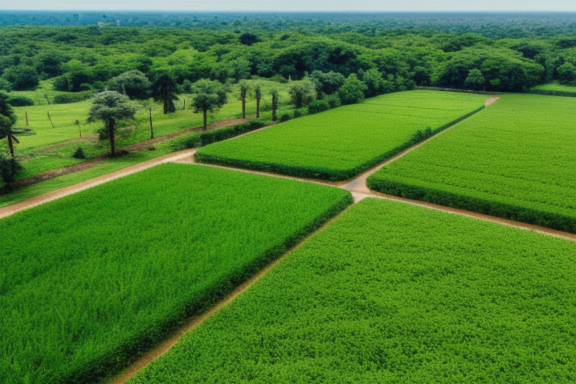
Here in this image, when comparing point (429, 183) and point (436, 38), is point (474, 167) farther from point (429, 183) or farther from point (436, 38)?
point (436, 38)

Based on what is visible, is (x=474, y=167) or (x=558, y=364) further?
(x=474, y=167)

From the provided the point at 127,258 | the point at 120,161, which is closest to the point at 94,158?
the point at 120,161

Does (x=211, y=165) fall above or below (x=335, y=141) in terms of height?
below

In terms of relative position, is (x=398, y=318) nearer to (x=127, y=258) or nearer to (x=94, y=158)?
(x=127, y=258)

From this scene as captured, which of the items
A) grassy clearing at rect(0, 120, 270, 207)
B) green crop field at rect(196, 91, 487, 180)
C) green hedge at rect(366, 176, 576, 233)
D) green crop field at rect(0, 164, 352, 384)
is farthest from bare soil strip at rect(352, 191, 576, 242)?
grassy clearing at rect(0, 120, 270, 207)

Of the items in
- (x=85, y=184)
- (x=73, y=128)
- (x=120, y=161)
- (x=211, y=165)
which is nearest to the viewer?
(x=85, y=184)

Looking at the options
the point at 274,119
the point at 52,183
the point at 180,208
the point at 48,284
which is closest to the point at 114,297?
the point at 48,284

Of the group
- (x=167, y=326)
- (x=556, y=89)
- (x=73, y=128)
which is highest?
(x=556, y=89)

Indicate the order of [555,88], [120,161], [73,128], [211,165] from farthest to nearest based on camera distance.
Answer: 1. [555,88]
2. [73,128]
3. [120,161]
4. [211,165]
